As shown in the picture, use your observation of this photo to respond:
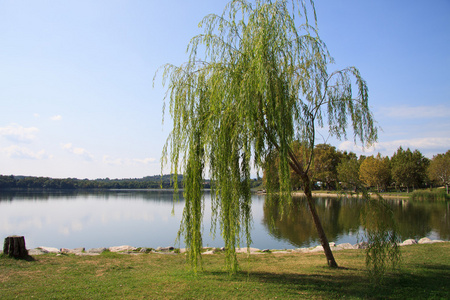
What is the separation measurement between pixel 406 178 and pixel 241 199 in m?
47.7

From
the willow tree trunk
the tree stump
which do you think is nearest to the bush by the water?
the willow tree trunk

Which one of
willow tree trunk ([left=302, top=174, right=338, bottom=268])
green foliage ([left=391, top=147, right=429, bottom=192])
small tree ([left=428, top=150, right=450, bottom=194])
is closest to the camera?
willow tree trunk ([left=302, top=174, right=338, bottom=268])

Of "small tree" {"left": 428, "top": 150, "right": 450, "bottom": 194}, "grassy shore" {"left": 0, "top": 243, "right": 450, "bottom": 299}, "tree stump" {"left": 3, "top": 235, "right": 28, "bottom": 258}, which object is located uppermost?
"small tree" {"left": 428, "top": 150, "right": 450, "bottom": 194}

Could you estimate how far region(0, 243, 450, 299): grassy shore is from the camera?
215 inches

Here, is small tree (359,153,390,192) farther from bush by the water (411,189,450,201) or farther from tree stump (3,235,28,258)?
tree stump (3,235,28,258)

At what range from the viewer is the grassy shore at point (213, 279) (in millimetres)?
5473

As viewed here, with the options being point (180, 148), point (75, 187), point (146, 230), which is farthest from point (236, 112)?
point (75, 187)

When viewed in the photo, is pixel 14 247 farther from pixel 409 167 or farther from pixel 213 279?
pixel 409 167

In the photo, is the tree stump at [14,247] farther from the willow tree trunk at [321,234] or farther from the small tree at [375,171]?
the small tree at [375,171]

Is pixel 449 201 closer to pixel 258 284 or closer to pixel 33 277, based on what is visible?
pixel 258 284

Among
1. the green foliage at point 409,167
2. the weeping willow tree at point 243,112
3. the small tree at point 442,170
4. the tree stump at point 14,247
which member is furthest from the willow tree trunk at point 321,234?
the green foliage at point 409,167

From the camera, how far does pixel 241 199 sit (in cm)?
655

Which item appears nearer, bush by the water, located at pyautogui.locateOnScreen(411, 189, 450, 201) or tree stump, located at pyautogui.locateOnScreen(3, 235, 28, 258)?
tree stump, located at pyautogui.locateOnScreen(3, 235, 28, 258)

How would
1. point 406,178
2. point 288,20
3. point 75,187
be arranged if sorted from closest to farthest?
1. point 288,20
2. point 406,178
3. point 75,187
